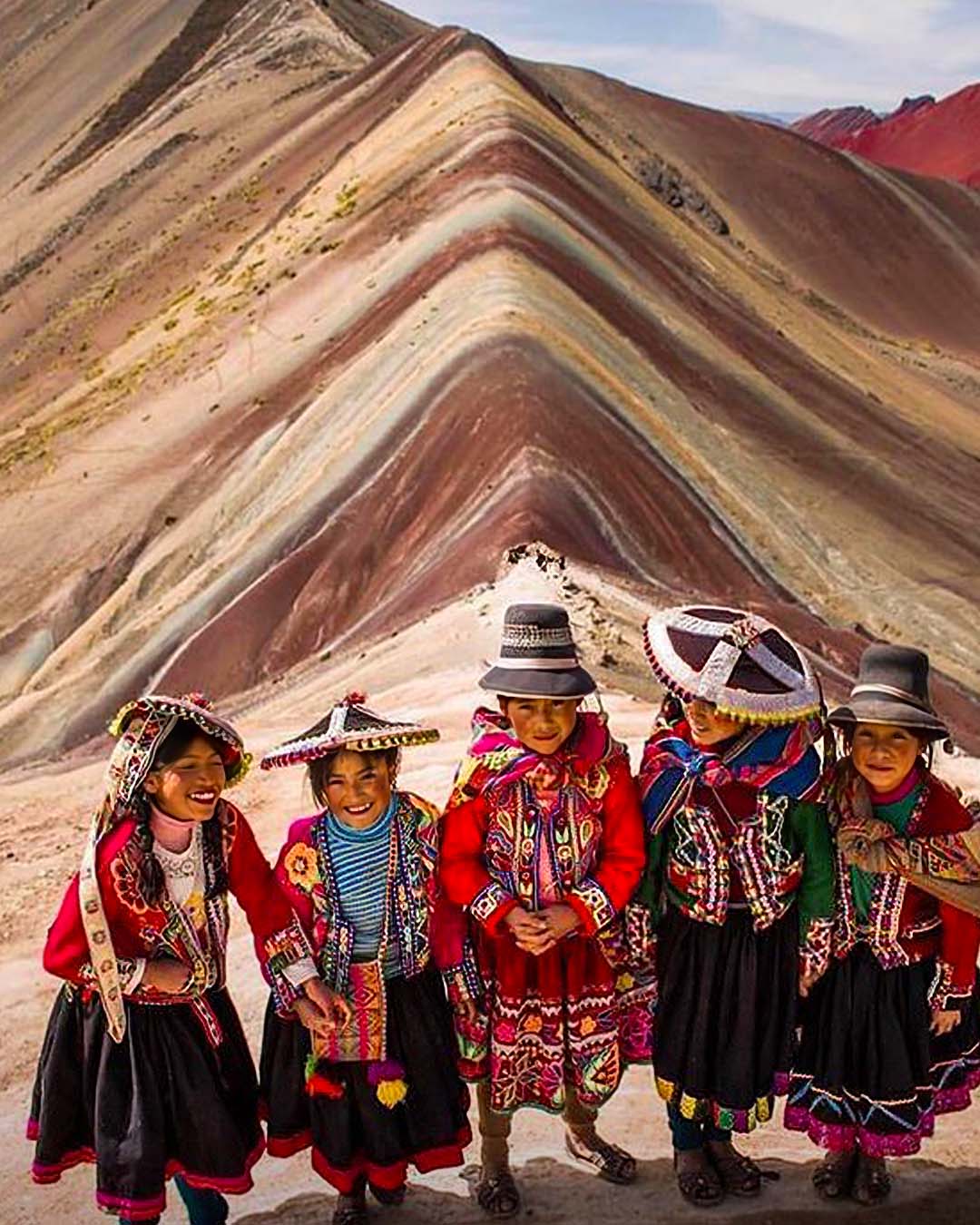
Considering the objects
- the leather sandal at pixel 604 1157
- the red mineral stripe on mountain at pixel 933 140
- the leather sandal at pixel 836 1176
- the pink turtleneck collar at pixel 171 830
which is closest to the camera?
the pink turtleneck collar at pixel 171 830

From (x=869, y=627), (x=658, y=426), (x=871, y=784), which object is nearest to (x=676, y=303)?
(x=658, y=426)

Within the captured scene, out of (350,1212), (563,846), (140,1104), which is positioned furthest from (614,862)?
(140,1104)

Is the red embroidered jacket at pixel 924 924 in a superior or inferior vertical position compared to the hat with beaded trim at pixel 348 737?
inferior

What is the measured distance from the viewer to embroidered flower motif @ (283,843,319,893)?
4316 mm

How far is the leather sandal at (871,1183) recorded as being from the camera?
4.48 meters

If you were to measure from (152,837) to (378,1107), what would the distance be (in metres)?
1.01

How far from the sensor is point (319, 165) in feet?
103

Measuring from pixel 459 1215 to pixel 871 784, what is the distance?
5.78ft

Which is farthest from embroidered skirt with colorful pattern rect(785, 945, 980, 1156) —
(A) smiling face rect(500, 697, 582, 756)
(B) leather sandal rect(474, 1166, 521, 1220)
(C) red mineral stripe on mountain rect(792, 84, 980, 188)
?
(C) red mineral stripe on mountain rect(792, 84, 980, 188)

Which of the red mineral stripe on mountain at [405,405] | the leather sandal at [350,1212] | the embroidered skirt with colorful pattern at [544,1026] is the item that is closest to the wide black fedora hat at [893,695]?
the embroidered skirt with colorful pattern at [544,1026]

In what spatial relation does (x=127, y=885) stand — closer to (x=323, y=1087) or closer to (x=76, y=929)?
(x=76, y=929)

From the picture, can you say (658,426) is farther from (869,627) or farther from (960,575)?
(960,575)

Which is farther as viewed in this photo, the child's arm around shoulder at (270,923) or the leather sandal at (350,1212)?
the leather sandal at (350,1212)

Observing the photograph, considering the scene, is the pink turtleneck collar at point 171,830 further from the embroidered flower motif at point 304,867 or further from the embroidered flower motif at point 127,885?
the embroidered flower motif at point 304,867
